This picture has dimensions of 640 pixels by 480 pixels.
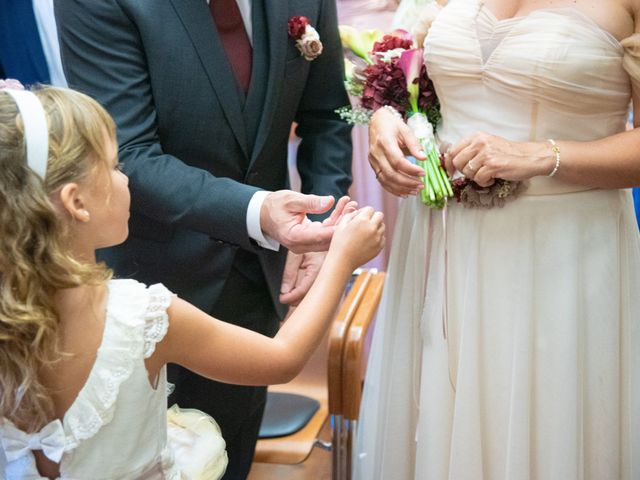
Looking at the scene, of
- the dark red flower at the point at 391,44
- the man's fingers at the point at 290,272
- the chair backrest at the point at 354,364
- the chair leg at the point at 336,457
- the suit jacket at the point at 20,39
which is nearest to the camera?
the dark red flower at the point at 391,44

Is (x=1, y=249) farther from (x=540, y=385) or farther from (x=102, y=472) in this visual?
(x=540, y=385)

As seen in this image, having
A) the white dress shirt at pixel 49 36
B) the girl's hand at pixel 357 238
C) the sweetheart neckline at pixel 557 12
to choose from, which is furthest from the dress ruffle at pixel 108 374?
the white dress shirt at pixel 49 36

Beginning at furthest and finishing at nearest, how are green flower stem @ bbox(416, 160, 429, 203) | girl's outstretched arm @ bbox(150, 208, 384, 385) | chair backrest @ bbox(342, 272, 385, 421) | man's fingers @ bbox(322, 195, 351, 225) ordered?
1. chair backrest @ bbox(342, 272, 385, 421)
2. green flower stem @ bbox(416, 160, 429, 203)
3. man's fingers @ bbox(322, 195, 351, 225)
4. girl's outstretched arm @ bbox(150, 208, 384, 385)

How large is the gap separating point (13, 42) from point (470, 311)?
166 centimetres

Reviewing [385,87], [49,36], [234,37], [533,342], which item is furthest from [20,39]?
[533,342]

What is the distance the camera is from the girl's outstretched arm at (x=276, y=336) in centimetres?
136

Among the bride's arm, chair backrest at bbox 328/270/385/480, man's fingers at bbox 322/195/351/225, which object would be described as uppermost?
the bride's arm

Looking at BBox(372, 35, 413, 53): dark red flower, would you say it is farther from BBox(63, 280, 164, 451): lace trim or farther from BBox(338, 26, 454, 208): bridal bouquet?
BBox(63, 280, 164, 451): lace trim

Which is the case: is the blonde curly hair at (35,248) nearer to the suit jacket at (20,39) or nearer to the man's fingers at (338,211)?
the man's fingers at (338,211)

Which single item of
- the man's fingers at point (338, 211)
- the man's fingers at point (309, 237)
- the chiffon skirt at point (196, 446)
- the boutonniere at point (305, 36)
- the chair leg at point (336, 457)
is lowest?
the chair leg at point (336, 457)

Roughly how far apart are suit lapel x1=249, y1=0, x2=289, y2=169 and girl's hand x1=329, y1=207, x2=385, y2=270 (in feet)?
1.32

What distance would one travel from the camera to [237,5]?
1.89m

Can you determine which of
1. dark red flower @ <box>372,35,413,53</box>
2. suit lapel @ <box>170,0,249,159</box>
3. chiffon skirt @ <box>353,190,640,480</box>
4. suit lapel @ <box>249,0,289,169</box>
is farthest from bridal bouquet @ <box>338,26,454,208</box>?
suit lapel @ <box>170,0,249,159</box>

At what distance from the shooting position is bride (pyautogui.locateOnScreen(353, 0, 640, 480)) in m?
1.71
